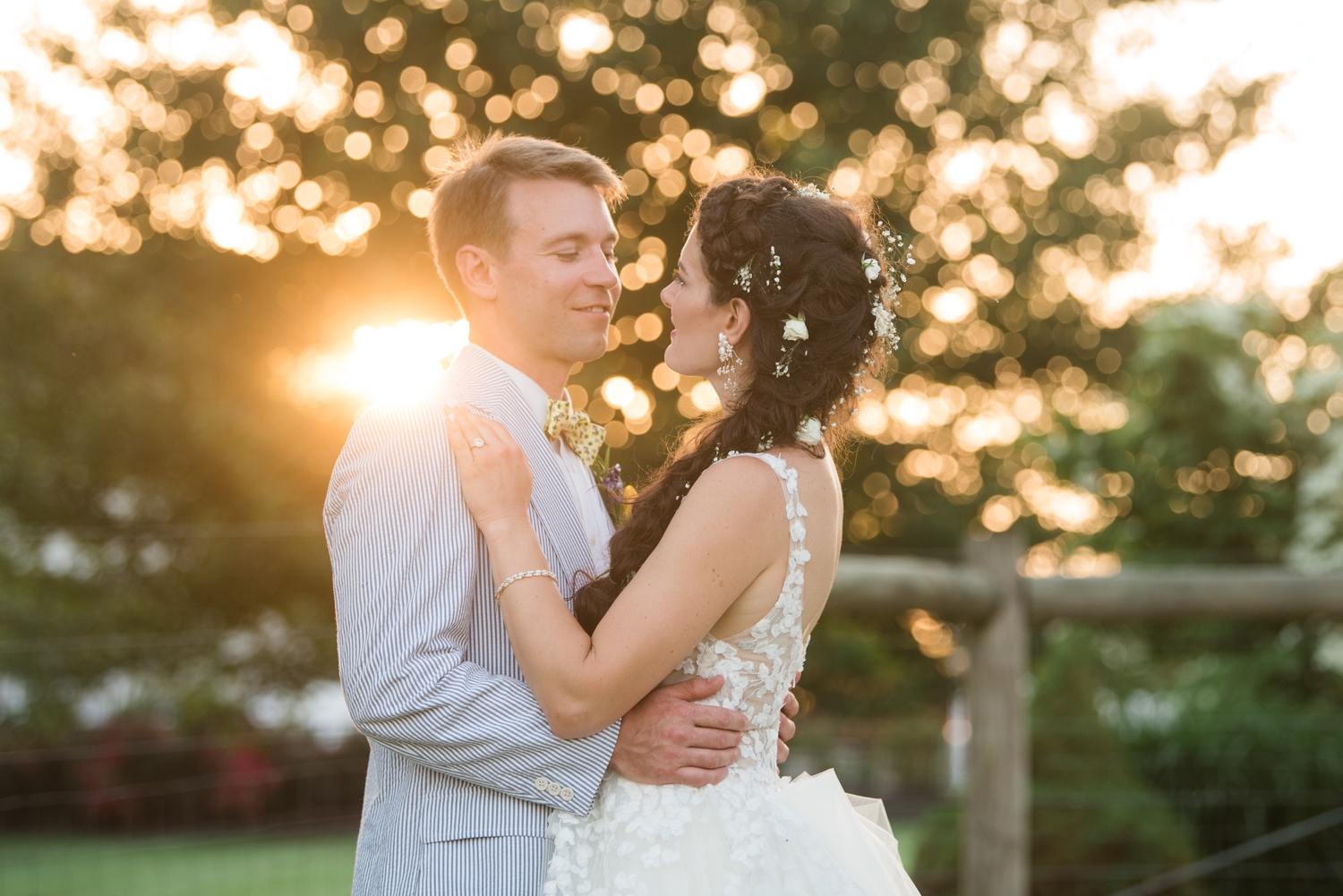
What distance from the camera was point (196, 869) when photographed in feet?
21.5

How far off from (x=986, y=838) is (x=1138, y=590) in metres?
1.07

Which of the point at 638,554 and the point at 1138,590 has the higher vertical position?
the point at 1138,590

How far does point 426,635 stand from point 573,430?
65cm

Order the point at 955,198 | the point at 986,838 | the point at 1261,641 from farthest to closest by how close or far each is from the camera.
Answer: the point at 955,198
the point at 1261,641
the point at 986,838

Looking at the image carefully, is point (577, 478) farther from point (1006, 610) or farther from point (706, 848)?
point (1006, 610)

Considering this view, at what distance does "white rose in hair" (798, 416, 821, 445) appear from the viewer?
2.03 meters

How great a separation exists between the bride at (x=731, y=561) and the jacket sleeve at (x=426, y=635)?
0.18ft

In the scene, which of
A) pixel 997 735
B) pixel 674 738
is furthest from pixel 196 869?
pixel 674 738

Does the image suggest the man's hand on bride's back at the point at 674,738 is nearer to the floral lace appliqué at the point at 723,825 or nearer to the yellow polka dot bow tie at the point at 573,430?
the floral lace appliqué at the point at 723,825

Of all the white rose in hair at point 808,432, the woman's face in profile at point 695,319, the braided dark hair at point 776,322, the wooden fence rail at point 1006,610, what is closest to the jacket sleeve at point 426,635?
the braided dark hair at point 776,322

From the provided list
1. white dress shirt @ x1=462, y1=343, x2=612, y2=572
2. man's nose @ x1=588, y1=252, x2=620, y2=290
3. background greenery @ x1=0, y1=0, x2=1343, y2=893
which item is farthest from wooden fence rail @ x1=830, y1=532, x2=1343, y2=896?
man's nose @ x1=588, y1=252, x2=620, y2=290

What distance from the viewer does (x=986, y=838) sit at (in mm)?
4086

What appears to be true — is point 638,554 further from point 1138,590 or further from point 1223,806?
point 1223,806

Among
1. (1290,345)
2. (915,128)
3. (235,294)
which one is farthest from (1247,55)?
(235,294)
